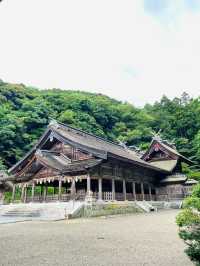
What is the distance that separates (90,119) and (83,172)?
43459 millimetres

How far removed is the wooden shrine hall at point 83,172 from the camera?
65.1 ft

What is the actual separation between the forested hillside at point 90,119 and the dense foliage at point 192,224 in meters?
38.9

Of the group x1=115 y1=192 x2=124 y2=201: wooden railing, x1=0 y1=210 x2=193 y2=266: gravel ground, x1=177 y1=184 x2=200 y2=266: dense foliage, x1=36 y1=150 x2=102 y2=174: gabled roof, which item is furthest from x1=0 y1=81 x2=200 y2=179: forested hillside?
x1=177 y1=184 x2=200 y2=266: dense foliage

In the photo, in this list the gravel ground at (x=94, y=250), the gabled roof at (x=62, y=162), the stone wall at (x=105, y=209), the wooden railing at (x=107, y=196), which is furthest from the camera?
the wooden railing at (x=107, y=196)

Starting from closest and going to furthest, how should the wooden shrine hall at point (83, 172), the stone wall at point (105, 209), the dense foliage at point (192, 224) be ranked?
the dense foliage at point (192, 224) < the stone wall at point (105, 209) < the wooden shrine hall at point (83, 172)

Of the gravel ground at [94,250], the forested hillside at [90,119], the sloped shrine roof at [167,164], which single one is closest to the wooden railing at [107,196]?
the gravel ground at [94,250]

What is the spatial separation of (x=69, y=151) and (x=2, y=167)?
18817mm

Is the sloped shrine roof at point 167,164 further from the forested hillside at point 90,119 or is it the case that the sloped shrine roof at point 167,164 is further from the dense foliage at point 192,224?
the dense foliage at point 192,224

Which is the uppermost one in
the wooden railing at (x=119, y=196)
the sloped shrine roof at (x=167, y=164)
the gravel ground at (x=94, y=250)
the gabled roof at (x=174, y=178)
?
the sloped shrine roof at (x=167, y=164)

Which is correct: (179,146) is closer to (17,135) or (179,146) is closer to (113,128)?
(113,128)

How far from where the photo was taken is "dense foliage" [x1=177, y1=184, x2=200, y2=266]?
4.42 metres

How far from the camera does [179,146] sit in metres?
52.1

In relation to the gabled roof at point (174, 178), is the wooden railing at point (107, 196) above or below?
below

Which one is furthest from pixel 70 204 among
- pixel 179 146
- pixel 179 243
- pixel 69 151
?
pixel 179 146
